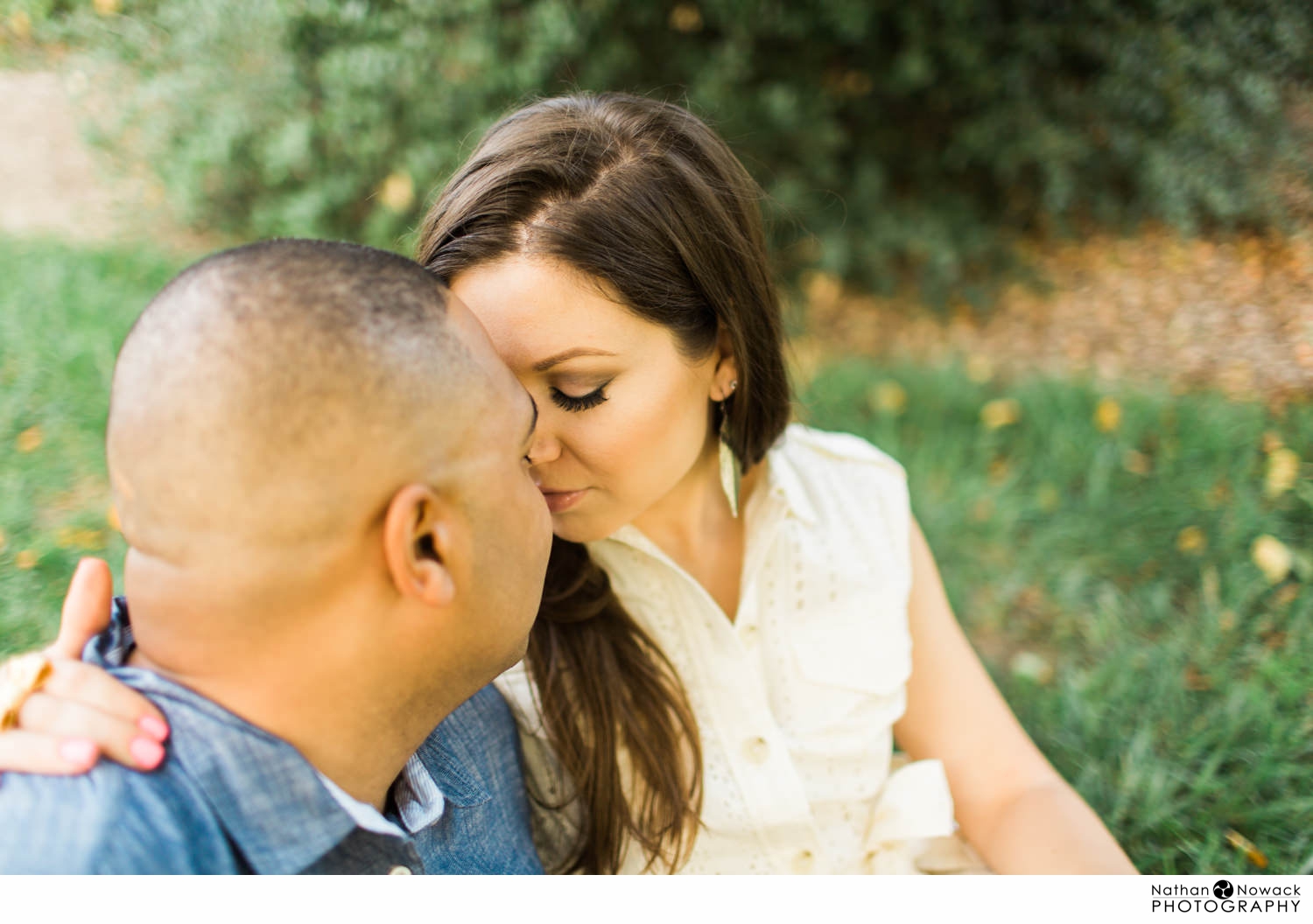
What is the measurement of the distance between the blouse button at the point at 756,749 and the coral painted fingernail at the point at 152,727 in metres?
0.96

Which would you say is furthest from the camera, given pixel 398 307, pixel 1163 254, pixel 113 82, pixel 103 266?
pixel 1163 254

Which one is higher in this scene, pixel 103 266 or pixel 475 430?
pixel 475 430

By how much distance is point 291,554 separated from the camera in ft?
3.00

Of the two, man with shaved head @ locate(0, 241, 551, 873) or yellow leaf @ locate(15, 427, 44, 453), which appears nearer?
man with shaved head @ locate(0, 241, 551, 873)

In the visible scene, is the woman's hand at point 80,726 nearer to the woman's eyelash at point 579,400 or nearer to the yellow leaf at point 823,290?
the woman's eyelash at point 579,400

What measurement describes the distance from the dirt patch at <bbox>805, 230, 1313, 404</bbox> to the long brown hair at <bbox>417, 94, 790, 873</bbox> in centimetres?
185

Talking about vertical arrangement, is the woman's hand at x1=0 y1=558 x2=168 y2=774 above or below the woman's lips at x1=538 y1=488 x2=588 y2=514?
above

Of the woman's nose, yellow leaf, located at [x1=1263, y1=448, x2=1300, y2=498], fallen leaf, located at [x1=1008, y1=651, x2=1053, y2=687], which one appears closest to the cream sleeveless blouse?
the woman's nose

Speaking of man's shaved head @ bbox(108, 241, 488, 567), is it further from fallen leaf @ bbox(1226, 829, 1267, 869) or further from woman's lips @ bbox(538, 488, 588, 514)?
fallen leaf @ bbox(1226, 829, 1267, 869)

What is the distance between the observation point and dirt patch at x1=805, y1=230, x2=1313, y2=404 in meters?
2.67
